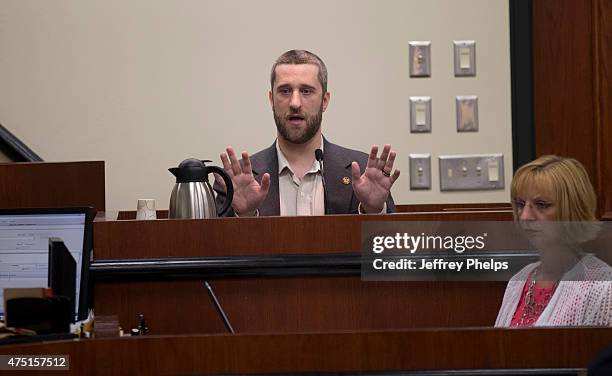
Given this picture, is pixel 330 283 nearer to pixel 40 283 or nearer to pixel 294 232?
pixel 294 232

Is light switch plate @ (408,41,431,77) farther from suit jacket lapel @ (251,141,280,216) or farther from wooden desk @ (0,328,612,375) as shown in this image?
wooden desk @ (0,328,612,375)

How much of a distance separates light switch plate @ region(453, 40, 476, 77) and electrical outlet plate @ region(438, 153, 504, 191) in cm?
33

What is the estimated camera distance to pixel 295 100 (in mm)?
3014

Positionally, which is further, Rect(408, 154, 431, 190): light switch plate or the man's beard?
Rect(408, 154, 431, 190): light switch plate

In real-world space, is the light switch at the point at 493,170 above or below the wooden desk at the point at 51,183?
above

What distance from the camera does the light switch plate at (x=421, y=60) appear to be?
3.71m

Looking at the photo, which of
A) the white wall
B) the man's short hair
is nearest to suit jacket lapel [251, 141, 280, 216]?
the man's short hair

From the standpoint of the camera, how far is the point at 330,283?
192 cm

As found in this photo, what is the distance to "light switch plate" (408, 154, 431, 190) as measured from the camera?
369 cm

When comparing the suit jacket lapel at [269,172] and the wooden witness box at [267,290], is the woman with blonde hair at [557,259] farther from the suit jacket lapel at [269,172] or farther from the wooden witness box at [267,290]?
the suit jacket lapel at [269,172]

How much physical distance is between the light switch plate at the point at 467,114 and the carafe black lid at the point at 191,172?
1.62 m

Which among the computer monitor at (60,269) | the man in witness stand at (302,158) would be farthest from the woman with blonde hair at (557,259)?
the computer monitor at (60,269)

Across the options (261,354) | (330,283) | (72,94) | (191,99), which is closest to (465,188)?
(191,99)

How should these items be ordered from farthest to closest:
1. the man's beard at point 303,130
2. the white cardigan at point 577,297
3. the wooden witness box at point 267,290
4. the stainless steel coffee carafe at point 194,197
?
the man's beard at point 303,130, the stainless steel coffee carafe at point 194,197, the wooden witness box at point 267,290, the white cardigan at point 577,297
